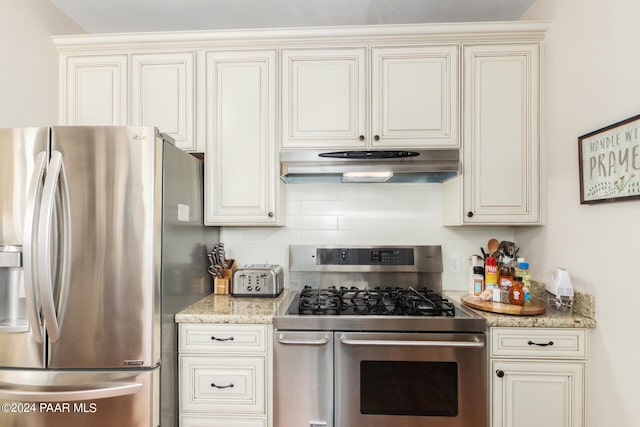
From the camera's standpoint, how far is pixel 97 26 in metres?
2.24

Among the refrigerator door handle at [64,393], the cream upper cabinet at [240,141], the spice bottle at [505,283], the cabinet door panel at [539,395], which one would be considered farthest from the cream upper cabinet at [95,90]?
the cabinet door panel at [539,395]

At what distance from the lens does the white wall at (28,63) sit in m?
1.71

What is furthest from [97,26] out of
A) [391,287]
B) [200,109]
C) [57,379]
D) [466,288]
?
[466,288]

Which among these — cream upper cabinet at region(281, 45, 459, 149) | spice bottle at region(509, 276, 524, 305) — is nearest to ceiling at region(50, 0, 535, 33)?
cream upper cabinet at region(281, 45, 459, 149)

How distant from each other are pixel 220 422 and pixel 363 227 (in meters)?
1.38

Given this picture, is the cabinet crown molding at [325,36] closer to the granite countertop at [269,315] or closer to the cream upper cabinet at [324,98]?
the cream upper cabinet at [324,98]

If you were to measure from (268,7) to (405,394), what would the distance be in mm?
2292

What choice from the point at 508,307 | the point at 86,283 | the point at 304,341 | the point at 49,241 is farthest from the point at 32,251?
the point at 508,307

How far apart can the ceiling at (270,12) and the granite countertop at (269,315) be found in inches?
69.7

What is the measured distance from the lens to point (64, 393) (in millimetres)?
1423

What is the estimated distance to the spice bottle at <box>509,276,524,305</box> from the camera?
1.73 meters

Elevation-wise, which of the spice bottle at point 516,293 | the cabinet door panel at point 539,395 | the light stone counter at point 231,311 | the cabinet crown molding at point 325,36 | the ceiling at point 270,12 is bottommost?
the cabinet door panel at point 539,395

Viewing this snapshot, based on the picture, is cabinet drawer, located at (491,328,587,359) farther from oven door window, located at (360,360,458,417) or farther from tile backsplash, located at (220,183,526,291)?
tile backsplash, located at (220,183,526,291)

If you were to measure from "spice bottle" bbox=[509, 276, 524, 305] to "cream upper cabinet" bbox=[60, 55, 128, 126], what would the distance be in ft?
7.96
